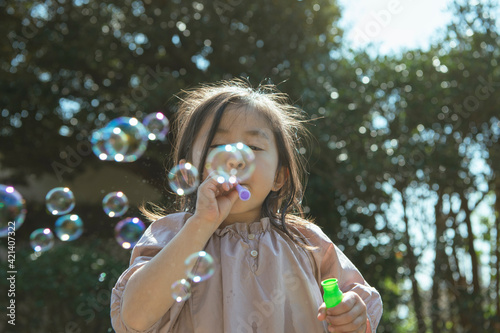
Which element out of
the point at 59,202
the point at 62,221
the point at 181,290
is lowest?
the point at 62,221

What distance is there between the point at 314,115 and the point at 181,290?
301cm

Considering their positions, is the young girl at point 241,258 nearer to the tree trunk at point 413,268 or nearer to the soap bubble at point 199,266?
the soap bubble at point 199,266

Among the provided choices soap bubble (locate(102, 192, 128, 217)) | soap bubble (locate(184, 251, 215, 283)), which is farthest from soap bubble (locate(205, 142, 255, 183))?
soap bubble (locate(102, 192, 128, 217))

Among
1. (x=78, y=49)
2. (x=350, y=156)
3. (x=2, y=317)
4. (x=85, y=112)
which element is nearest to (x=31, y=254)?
(x=2, y=317)

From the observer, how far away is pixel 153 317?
55.7 inches

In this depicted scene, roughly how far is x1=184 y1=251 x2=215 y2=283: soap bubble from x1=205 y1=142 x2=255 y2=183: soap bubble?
229mm

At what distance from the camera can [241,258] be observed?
5.13ft

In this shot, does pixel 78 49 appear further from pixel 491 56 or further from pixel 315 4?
pixel 491 56

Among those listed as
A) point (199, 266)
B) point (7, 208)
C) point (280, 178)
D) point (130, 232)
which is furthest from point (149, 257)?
point (7, 208)

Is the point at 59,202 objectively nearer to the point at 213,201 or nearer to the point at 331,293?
Answer: the point at 213,201

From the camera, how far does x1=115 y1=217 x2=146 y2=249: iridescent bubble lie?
7.16 feet

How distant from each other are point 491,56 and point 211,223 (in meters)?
3.86

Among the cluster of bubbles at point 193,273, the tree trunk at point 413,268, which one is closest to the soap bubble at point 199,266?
the cluster of bubbles at point 193,273

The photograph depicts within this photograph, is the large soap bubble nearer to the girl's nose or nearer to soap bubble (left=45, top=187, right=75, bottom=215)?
soap bubble (left=45, top=187, right=75, bottom=215)
